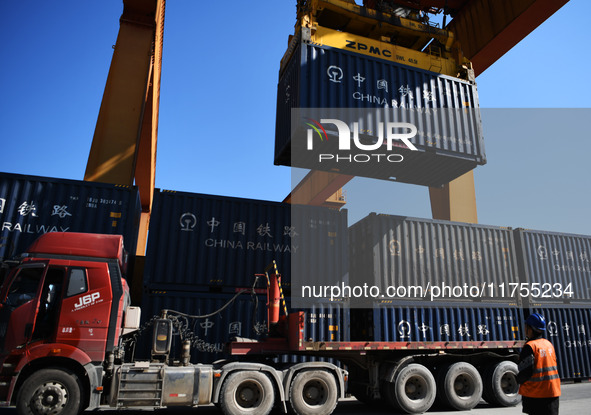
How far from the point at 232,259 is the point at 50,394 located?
4.74 metres

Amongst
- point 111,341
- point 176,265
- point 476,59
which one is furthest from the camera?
point 476,59

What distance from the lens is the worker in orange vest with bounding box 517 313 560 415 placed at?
13.4ft

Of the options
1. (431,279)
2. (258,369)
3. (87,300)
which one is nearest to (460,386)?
(431,279)

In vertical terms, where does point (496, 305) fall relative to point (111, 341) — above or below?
above

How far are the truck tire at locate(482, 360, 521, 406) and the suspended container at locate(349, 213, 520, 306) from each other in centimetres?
158

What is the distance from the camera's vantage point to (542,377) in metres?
4.11

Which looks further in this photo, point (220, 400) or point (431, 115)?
point (431, 115)

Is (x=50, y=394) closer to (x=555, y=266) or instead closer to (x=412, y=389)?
(x=412, y=389)

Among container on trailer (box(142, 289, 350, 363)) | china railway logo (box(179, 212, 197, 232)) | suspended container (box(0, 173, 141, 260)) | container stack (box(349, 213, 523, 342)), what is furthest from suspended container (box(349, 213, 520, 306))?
suspended container (box(0, 173, 141, 260))

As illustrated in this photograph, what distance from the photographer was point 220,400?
23.6 feet

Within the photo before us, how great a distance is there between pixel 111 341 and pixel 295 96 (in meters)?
7.17

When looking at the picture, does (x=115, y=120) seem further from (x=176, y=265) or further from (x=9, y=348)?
(x=9, y=348)

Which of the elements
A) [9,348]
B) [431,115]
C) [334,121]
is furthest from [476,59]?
[9,348]

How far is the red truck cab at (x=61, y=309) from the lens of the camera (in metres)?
6.08
